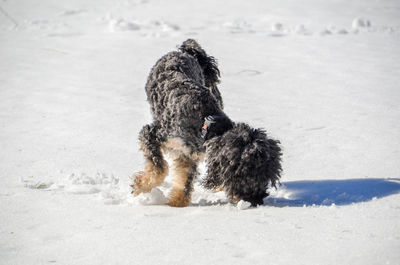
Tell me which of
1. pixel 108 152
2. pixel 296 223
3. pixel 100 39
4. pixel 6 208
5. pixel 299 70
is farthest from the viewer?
pixel 100 39

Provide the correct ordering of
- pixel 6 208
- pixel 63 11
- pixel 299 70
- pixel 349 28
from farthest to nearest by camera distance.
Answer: pixel 63 11
pixel 349 28
pixel 299 70
pixel 6 208

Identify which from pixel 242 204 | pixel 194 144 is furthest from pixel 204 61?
pixel 242 204

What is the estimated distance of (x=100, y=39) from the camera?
11.6 meters

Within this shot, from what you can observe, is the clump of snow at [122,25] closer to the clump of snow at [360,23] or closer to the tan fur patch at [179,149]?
the clump of snow at [360,23]

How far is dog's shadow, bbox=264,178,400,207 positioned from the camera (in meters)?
4.21

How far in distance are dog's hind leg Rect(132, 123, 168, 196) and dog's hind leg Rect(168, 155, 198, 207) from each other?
0.20 meters

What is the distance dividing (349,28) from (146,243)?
11248 mm

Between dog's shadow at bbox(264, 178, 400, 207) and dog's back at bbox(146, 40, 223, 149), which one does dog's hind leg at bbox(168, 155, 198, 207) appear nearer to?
dog's back at bbox(146, 40, 223, 149)

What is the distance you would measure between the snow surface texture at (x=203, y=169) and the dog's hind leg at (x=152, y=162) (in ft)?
0.62

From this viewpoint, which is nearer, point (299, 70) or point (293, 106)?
point (293, 106)

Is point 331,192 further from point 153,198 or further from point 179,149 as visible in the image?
point 153,198

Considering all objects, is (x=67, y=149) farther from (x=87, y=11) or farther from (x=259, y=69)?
(x=87, y=11)

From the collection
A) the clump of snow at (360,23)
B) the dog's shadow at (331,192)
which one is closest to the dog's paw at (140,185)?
the dog's shadow at (331,192)

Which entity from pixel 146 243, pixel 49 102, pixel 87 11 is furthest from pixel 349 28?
pixel 146 243
